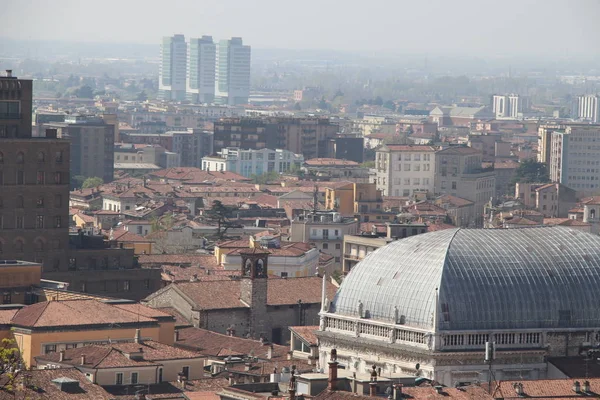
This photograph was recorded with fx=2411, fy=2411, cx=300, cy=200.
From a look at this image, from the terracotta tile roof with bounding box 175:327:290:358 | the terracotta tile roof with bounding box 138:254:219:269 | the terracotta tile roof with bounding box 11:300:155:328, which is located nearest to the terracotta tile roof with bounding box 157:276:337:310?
the terracotta tile roof with bounding box 175:327:290:358

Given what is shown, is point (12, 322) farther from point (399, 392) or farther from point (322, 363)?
point (399, 392)

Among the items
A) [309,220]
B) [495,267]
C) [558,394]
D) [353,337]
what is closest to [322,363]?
[353,337]

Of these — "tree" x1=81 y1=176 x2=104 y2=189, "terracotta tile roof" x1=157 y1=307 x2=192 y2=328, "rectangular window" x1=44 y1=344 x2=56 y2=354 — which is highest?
"rectangular window" x1=44 y1=344 x2=56 y2=354

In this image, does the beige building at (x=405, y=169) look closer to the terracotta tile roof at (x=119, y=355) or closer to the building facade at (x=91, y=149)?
the building facade at (x=91, y=149)

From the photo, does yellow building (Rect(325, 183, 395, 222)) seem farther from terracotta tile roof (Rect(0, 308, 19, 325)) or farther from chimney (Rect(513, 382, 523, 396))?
chimney (Rect(513, 382, 523, 396))

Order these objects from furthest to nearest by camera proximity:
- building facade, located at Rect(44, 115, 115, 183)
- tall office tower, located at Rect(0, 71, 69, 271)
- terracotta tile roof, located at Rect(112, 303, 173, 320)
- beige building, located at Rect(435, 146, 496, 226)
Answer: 1. building facade, located at Rect(44, 115, 115, 183)
2. beige building, located at Rect(435, 146, 496, 226)
3. tall office tower, located at Rect(0, 71, 69, 271)
4. terracotta tile roof, located at Rect(112, 303, 173, 320)

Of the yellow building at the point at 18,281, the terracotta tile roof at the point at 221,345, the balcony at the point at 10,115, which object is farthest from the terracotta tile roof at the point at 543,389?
the balcony at the point at 10,115
